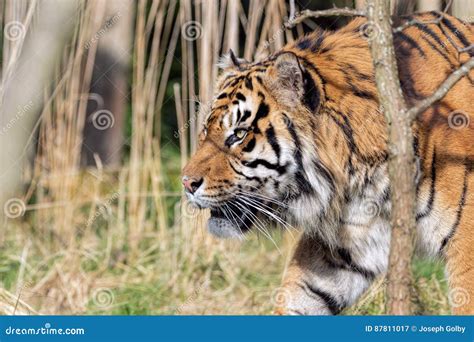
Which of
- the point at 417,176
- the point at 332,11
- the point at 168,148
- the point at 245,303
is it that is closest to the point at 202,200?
the point at 417,176

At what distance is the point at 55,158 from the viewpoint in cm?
557
